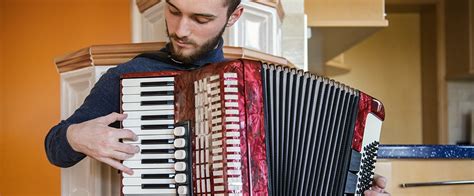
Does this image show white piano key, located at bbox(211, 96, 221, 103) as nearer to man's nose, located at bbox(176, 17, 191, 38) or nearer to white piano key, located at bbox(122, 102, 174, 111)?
white piano key, located at bbox(122, 102, 174, 111)

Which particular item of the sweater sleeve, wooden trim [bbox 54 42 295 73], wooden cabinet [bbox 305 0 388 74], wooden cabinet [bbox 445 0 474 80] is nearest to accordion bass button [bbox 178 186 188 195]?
the sweater sleeve

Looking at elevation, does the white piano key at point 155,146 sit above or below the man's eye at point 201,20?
below

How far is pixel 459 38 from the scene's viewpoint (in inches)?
160

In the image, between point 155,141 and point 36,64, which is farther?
point 36,64

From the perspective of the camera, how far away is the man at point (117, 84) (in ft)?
3.91

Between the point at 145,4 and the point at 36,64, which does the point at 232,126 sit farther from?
the point at 36,64

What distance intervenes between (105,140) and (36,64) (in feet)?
8.38

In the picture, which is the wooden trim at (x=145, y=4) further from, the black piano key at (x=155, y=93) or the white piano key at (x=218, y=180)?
the white piano key at (x=218, y=180)

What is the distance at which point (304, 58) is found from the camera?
2273 millimetres

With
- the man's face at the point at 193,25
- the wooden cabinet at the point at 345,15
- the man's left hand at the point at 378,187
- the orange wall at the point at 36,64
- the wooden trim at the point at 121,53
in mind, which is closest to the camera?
the man's face at the point at 193,25

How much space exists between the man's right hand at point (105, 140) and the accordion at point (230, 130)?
0.01m

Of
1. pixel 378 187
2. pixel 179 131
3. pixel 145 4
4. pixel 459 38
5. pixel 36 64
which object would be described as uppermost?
pixel 459 38

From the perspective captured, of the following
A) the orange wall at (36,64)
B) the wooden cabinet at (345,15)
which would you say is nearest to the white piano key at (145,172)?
the wooden cabinet at (345,15)

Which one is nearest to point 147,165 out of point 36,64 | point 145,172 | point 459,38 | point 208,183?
point 145,172
